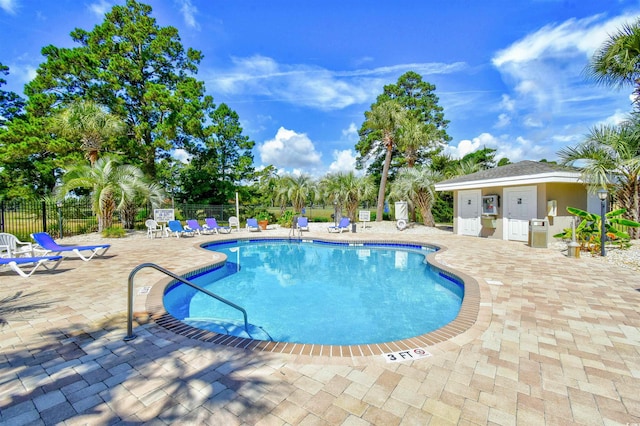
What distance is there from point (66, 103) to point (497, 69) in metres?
27.4

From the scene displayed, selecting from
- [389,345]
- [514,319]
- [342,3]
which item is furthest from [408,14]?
[389,345]

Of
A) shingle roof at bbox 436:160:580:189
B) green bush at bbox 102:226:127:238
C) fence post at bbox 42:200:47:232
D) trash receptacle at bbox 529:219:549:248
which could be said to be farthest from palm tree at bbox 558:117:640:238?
fence post at bbox 42:200:47:232

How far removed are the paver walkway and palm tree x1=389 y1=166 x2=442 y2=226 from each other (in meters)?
13.0

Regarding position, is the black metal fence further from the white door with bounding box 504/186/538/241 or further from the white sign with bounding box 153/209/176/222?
the white door with bounding box 504/186/538/241

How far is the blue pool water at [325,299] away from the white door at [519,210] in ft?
18.8

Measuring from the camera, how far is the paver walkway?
219 cm

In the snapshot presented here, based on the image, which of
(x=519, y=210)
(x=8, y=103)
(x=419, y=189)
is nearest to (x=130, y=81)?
(x=8, y=103)

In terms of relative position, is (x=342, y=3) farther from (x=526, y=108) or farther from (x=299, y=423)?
(x=526, y=108)

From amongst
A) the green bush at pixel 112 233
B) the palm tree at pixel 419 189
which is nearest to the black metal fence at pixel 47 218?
the green bush at pixel 112 233

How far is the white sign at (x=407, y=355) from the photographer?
9.78ft

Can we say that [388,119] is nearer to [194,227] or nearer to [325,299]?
[194,227]

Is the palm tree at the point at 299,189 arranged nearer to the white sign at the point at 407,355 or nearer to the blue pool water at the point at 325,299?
the blue pool water at the point at 325,299

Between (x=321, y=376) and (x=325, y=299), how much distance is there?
152 inches

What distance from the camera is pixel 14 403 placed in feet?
7.53
